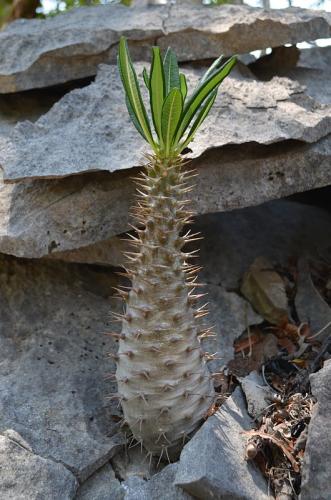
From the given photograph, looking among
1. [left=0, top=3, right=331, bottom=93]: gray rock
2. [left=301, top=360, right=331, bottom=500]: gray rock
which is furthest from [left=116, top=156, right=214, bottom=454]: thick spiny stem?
[left=0, top=3, right=331, bottom=93]: gray rock

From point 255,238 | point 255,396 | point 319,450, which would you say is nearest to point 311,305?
point 255,238

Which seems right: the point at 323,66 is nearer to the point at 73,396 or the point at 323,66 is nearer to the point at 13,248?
the point at 13,248

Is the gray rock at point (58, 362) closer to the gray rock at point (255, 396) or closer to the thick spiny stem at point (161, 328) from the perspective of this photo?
the thick spiny stem at point (161, 328)

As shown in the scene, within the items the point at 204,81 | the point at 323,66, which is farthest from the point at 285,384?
the point at 323,66

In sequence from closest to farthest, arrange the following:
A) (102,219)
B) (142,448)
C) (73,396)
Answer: (142,448) → (73,396) → (102,219)

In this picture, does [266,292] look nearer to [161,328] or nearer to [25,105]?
[161,328]
